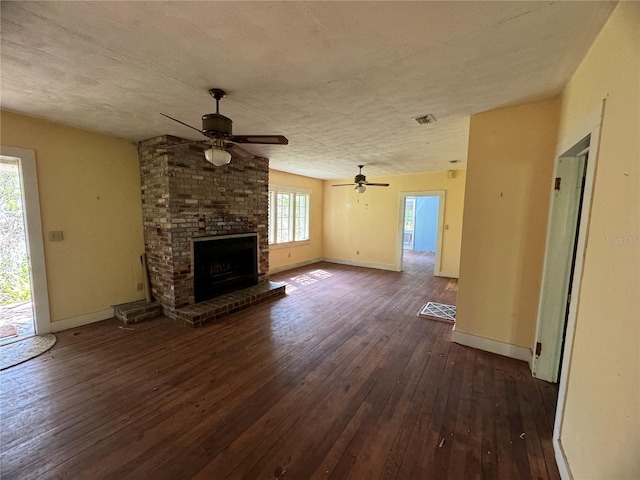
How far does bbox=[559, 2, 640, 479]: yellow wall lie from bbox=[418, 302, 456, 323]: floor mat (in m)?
2.23

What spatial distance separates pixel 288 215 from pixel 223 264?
270 centimetres

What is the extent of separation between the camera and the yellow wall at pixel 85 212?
3105mm

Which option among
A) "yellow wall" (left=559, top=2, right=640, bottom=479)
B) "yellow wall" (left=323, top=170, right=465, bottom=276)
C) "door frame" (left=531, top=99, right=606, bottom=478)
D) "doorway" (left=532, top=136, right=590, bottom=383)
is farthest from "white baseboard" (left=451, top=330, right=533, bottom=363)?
"yellow wall" (left=323, top=170, right=465, bottom=276)

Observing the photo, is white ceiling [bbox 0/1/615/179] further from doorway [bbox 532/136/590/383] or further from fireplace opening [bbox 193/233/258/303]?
fireplace opening [bbox 193/233/258/303]

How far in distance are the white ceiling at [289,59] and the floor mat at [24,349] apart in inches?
100

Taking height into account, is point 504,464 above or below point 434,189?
below

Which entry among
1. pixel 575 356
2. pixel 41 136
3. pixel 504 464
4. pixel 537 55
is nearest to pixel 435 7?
pixel 537 55

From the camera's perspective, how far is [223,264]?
14.8ft

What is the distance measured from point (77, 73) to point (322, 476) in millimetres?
3255

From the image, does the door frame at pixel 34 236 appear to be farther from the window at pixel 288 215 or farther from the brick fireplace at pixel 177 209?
the window at pixel 288 215

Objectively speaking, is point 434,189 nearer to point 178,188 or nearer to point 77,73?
point 178,188

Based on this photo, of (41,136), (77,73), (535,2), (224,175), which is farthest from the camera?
(224,175)

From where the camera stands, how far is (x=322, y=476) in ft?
5.00

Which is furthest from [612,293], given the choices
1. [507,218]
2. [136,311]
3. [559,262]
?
[136,311]
